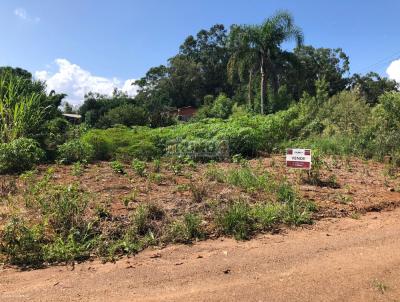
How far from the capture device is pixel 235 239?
5523 mm

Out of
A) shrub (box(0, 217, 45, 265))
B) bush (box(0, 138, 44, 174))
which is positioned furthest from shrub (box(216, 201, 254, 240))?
bush (box(0, 138, 44, 174))

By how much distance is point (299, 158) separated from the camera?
8250 millimetres

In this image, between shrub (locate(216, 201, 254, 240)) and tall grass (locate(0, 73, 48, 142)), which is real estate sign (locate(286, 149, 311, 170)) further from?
tall grass (locate(0, 73, 48, 142))

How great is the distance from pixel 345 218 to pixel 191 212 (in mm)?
2216

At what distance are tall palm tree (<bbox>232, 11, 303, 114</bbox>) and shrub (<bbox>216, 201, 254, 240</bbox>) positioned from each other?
22.1 meters

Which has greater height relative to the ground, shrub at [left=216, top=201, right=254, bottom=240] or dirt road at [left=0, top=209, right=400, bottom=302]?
shrub at [left=216, top=201, right=254, bottom=240]

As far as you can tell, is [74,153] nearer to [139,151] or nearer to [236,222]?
[139,151]

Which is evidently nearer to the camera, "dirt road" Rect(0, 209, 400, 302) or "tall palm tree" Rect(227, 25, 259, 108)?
"dirt road" Rect(0, 209, 400, 302)

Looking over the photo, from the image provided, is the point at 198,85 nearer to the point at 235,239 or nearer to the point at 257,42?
the point at 257,42

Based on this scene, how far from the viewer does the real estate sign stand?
8.18m

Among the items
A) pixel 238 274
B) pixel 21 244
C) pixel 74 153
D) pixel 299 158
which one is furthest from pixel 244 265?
pixel 74 153

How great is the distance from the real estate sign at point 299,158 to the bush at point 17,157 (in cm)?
543

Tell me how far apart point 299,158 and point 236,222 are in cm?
290

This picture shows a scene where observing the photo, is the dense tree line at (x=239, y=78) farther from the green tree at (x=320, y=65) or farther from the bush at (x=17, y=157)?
the bush at (x=17, y=157)
